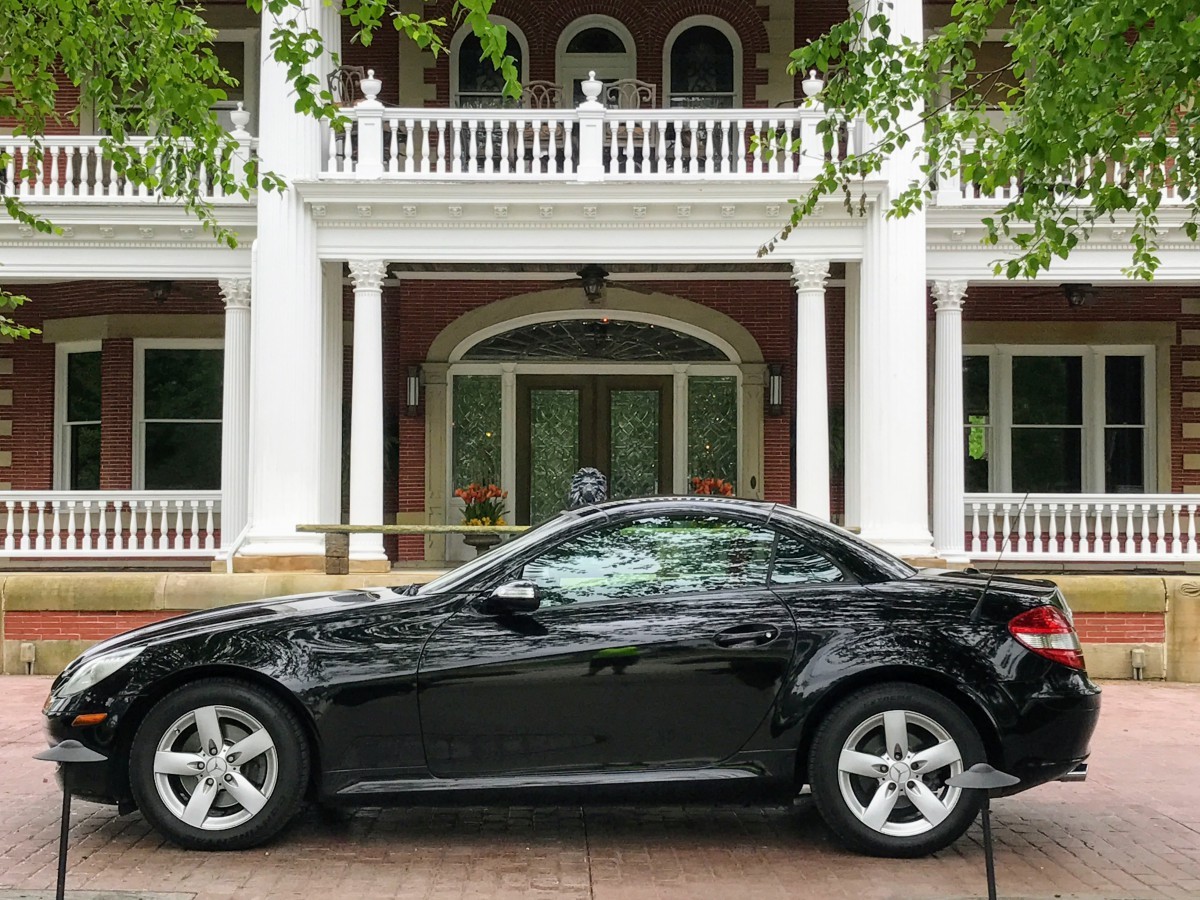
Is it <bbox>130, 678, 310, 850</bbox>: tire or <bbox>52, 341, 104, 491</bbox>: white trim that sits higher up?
<bbox>52, 341, 104, 491</bbox>: white trim

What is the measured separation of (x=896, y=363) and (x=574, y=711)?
8.86 m

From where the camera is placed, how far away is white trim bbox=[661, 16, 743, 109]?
650 inches

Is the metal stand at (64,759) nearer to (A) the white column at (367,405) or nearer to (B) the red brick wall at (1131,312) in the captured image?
(A) the white column at (367,405)

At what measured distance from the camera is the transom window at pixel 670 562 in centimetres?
560

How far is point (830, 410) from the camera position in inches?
649

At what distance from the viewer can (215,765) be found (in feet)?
17.6

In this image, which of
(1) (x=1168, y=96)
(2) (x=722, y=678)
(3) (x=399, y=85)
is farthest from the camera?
(3) (x=399, y=85)

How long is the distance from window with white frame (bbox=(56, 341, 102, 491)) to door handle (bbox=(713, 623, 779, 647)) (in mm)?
13795

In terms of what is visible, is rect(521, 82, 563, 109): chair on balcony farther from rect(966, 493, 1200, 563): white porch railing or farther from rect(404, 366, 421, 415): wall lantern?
rect(966, 493, 1200, 563): white porch railing

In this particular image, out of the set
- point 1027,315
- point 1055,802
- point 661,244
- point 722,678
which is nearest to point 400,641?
point 722,678

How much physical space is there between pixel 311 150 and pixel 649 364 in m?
5.82

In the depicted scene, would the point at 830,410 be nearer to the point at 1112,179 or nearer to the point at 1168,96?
the point at 1112,179

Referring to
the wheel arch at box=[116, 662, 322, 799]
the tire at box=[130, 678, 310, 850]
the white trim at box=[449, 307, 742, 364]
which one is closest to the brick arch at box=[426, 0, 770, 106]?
the white trim at box=[449, 307, 742, 364]

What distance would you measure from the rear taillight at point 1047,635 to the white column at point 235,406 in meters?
10.4
